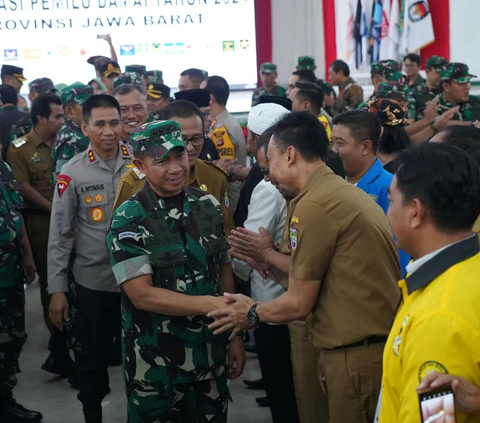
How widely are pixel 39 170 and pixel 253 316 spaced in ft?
9.11

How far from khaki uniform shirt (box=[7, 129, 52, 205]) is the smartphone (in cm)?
372

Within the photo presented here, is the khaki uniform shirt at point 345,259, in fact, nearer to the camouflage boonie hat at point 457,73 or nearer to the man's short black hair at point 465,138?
the man's short black hair at point 465,138

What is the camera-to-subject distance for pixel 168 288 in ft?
7.54

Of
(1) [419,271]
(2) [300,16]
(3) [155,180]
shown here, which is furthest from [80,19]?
(1) [419,271]

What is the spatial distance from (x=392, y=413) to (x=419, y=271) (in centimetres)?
33

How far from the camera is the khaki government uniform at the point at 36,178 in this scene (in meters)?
4.48

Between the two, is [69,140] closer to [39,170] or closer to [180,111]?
[39,170]

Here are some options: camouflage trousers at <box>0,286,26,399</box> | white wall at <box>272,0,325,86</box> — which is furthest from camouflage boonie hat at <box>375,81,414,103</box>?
white wall at <box>272,0,325,86</box>

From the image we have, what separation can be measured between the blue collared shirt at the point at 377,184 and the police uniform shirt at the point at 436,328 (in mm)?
1538

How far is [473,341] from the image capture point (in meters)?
1.25

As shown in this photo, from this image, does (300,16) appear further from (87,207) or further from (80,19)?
(87,207)

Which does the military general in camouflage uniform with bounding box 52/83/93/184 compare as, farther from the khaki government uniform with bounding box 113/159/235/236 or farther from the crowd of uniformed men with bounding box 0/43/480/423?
the khaki government uniform with bounding box 113/159/235/236

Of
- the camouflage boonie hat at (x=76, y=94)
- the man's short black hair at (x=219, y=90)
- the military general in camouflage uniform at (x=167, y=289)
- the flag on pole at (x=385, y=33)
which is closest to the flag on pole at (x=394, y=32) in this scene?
the flag on pole at (x=385, y=33)

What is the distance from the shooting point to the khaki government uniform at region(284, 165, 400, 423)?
2.03m
